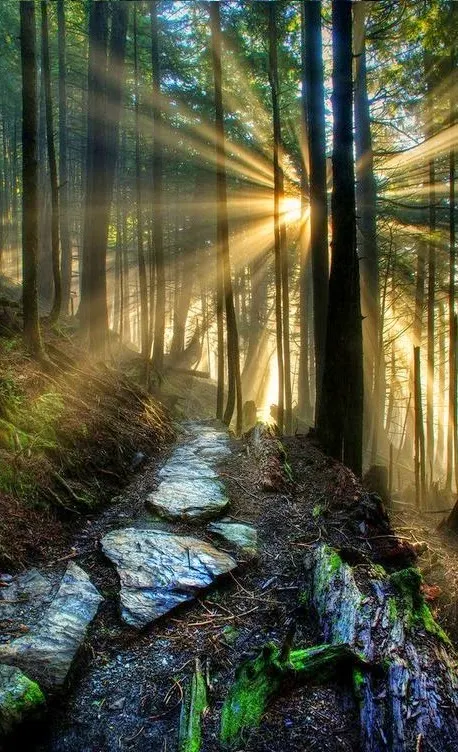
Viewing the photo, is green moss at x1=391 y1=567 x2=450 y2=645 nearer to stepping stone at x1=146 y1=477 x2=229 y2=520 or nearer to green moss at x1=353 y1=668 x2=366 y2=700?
green moss at x1=353 y1=668 x2=366 y2=700

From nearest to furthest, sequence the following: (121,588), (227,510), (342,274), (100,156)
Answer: (121,588), (227,510), (342,274), (100,156)

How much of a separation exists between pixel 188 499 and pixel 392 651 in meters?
2.64

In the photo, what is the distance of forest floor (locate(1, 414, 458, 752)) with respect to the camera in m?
1.85

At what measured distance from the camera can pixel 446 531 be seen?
6.66m

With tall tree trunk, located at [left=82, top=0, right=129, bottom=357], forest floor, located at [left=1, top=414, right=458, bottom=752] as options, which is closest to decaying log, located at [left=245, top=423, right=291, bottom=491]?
forest floor, located at [left=1, top=414, right=458, bottom=752]

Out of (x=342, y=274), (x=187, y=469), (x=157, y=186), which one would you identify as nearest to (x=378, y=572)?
(x=187, y=469)

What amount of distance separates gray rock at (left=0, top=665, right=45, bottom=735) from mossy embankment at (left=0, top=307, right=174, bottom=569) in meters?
1.13

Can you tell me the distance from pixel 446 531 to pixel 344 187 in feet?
18.0

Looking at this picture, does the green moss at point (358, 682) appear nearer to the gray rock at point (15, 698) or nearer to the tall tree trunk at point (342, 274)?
the gray rock at point (15, 698)

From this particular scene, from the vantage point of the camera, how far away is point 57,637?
7.57 feet

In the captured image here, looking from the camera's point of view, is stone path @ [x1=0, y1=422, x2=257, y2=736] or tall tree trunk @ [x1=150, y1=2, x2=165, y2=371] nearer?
stone path @ [x1=0, y1=422, x2=257, y2=736]

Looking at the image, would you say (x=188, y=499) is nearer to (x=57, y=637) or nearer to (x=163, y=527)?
(x=163, y=527)

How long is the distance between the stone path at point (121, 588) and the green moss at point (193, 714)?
22.2 inches

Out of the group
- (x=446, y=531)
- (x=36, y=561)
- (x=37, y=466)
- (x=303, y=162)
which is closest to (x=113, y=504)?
(x=37, y=466)
